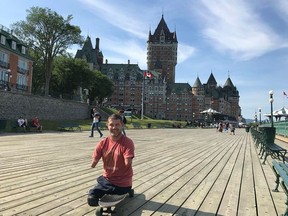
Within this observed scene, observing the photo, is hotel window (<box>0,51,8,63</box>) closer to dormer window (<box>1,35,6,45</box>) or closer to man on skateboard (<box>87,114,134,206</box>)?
dormer window (<box>1,35,6,45</box>)

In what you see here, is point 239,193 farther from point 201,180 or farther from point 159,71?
point 159,71

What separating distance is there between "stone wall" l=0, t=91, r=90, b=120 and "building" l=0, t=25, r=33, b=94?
174 inches

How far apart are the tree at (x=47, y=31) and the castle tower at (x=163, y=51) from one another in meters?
110

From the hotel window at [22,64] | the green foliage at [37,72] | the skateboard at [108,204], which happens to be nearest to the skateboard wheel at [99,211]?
the skateboard at [108,204]

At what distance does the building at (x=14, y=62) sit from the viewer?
163 feet

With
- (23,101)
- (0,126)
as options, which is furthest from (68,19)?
(0,126)

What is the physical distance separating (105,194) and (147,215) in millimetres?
660

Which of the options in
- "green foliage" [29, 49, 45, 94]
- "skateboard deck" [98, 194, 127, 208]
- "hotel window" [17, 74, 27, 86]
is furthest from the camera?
"green foliage" [29, 49, 45, 94]

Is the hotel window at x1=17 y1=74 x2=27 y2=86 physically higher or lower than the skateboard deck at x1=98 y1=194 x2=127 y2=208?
higher

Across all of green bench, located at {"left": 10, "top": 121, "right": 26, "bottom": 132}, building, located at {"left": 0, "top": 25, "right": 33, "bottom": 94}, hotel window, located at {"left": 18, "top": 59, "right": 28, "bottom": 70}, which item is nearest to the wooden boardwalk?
green bench, located at {"left": 10, "top": 121, "right": 26, "bottom": 132}

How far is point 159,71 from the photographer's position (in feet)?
533

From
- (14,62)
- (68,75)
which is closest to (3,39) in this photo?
(14,62)

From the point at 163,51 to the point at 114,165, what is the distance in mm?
165613

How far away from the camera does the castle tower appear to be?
16650cm
